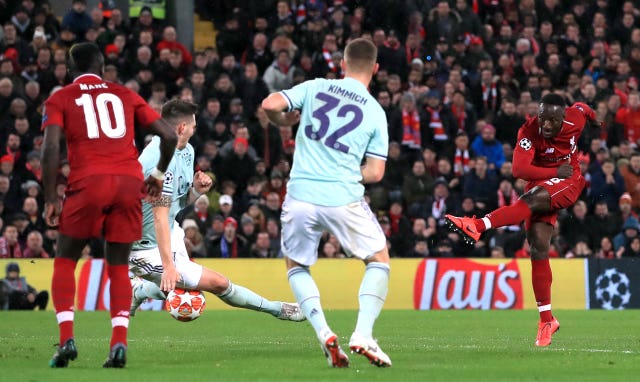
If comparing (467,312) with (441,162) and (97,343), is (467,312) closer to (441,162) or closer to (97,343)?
(441,162)

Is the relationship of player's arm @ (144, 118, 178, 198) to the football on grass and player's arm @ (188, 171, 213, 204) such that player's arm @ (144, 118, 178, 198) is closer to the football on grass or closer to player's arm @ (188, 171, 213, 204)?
player's arm @ (188, 171, 213, 204)

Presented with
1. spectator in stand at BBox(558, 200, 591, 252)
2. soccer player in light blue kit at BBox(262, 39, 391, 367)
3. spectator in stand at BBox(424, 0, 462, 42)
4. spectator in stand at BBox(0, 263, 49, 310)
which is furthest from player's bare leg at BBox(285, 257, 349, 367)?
spectator in stand at BBox(424, 0, 462, 42)

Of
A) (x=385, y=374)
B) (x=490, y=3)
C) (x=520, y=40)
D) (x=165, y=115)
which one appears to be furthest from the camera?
(x=490, y=3)

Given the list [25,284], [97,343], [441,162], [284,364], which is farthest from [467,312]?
[284,364]

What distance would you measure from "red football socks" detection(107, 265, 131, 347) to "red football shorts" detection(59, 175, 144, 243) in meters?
0.26

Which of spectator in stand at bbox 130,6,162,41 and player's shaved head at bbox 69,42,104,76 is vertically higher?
player's shaved head at bbox 69,42,104,76

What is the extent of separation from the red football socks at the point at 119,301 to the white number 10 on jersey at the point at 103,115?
98 cm

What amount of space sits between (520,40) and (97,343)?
16707 mm

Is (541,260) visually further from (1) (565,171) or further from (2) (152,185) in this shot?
(2) (152,185)

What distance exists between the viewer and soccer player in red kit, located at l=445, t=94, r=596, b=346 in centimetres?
1248

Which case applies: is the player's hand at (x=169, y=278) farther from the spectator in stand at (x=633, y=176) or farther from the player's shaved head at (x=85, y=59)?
the spectator in stand at (x=633, y=176)

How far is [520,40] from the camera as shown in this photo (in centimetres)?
2673

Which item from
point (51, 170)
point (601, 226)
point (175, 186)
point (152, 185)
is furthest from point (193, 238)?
point (51, 170)

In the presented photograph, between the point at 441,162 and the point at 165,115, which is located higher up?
the point at 165,115
